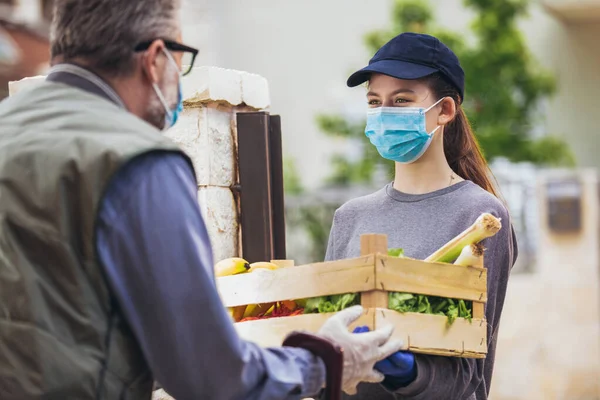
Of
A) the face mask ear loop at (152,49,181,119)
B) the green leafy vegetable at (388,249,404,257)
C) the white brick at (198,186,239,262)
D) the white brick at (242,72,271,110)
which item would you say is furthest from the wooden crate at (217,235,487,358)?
the white brick at (242,72,271,110)

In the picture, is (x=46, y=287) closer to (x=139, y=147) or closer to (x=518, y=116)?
(x=139, y=147)

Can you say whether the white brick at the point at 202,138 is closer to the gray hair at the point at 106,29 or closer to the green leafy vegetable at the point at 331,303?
the green leafy vegetable at the point at 331,303

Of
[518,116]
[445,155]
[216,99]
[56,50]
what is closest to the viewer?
[56,50]

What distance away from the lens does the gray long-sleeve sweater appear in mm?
3119

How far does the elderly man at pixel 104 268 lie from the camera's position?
223 centimetres

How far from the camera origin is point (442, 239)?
10.9ft

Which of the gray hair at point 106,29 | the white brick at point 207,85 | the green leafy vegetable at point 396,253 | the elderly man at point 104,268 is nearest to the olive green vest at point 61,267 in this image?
the elderly man at point 104,268

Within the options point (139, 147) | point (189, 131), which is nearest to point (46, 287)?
point (139, 147)

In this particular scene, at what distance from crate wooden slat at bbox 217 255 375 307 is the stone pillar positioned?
1.03 meters

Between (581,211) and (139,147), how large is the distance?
1045 cm

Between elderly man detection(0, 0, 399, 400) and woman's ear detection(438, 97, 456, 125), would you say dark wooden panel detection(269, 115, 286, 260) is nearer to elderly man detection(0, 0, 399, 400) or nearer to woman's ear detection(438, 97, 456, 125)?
woman's ear detection(438, 97, 456, 125)

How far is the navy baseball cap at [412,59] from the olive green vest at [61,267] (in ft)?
4.22

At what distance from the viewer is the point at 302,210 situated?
1593cm

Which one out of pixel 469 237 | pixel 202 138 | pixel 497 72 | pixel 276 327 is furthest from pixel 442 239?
pixel 497 72
